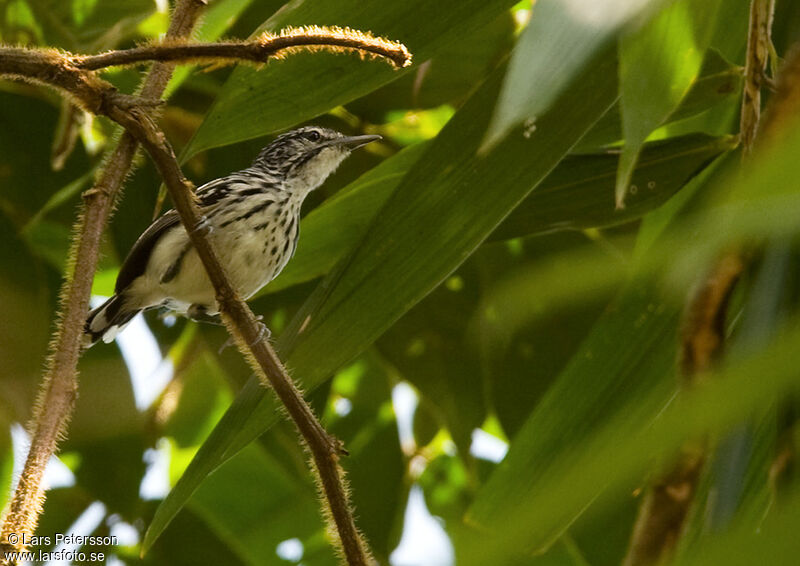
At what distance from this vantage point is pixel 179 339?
387cm

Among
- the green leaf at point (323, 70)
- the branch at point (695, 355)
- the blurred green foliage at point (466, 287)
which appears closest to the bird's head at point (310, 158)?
the blurred green foliage at point (466, 287)

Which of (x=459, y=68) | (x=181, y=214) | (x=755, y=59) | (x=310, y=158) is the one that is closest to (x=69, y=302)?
(x=181, y=214)

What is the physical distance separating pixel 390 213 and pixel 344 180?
1.82 m

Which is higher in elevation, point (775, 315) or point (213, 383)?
point (213, 383)

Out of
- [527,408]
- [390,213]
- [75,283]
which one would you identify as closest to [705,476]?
[390,213]

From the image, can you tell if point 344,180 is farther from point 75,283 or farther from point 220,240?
point 75,283

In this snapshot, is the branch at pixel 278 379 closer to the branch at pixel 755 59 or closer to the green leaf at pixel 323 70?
the green leaf at pixel 323 70

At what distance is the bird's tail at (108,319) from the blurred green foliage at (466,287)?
0.16 metres

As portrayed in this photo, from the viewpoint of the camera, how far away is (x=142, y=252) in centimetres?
321

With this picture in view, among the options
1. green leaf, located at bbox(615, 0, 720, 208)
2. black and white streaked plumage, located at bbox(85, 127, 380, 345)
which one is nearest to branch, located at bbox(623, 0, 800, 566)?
green leaf, located at bbox(615, 0, 720, 208)

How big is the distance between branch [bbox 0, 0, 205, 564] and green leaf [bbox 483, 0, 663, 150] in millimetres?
479

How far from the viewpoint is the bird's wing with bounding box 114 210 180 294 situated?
3121mm

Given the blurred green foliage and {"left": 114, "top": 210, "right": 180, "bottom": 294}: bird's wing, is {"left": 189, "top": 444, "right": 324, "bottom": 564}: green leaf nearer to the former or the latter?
the blurred green foliage

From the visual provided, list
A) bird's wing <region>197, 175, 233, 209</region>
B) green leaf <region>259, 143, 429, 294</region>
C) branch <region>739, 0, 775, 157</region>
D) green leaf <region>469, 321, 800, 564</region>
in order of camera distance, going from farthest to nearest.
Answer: bird's wing <region>197, 175, 233, 209</region>
green leaf <region>259, 143, 429, 294</region>
branch <region>739, 0, 775, 157</region>
green leaf <region>469, 321, 800, 564</region>
